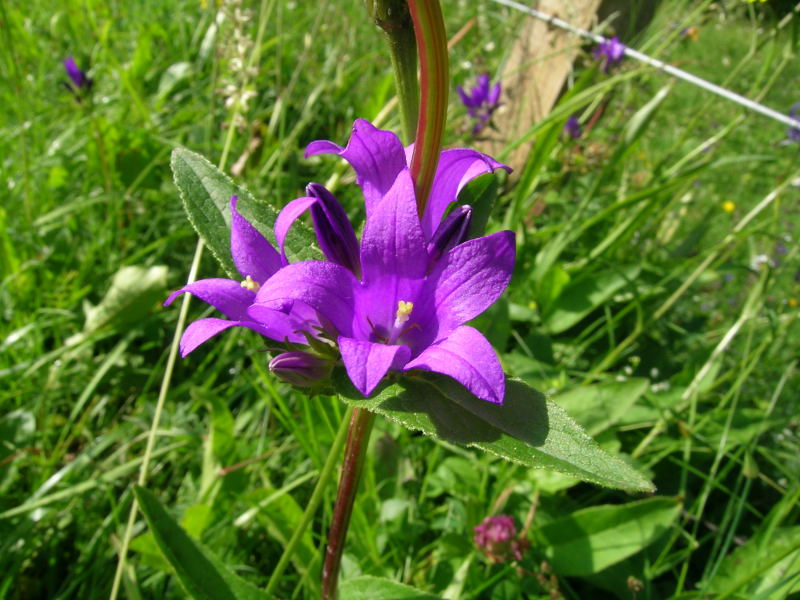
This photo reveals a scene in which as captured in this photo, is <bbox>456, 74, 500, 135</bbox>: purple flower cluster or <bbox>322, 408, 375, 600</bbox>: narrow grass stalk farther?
<bbox>456, 74, 500, 135</bbox>: purple flower cluster

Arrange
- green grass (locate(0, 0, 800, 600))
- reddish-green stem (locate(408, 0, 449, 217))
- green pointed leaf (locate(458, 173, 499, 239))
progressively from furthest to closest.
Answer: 1. green grass (locate(0, 0, 800, 600))
2. green pointed leaf (locate(458, 173, 499, 239))
3. reddish-green stem (locate(408, 0, 449, 217))

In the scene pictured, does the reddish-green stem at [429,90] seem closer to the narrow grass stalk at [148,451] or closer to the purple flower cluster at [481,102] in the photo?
the narrow grass stalk at [148,451]

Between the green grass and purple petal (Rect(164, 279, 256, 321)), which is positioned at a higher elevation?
purple petal (Rect(164, 279, 256, 321))

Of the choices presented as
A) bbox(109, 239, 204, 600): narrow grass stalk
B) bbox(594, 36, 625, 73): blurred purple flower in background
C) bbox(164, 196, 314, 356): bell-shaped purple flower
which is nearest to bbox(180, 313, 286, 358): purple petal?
bbox(164, 196, 314, 356): bell-shaped purple flower

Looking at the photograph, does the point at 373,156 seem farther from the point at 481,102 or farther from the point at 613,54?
the point at 613,54

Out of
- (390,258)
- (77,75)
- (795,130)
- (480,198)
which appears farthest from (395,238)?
(795,130)

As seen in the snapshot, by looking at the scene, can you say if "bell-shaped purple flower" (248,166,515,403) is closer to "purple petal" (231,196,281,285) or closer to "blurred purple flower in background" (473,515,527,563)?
"purple petal" (231,196,281,285)

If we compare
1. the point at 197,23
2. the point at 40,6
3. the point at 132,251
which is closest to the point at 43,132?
the point at 132,251

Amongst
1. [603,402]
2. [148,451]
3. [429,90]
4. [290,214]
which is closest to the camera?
[429,90]
